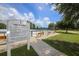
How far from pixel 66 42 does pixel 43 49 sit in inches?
10.8

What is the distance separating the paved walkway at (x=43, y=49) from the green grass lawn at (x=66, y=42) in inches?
2.0

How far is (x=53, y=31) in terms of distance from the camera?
2777 mm

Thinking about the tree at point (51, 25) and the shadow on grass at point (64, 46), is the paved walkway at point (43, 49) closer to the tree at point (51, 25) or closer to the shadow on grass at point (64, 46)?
the shadow on grass at point (64, 46)

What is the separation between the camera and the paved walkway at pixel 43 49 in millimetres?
2736

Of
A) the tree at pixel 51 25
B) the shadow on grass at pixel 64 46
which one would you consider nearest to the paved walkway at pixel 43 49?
the shadow on grass at pixel 64 46

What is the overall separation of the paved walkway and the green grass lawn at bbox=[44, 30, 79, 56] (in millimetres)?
50

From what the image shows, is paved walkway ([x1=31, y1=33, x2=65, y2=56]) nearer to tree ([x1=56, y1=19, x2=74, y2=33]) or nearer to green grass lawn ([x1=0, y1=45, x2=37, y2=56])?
green grass lawn ([x1=0, y1=45, x2=37, y2=56])

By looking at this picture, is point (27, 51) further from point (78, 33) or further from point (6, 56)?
point (78, 33)

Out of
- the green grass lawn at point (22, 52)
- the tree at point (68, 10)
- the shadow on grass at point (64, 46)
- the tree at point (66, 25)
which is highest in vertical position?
the tree at point (68, 10)

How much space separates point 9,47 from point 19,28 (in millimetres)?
245

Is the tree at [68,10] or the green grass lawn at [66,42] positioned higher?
the tree at [68,10]

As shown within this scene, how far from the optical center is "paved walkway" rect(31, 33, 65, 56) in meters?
2.74

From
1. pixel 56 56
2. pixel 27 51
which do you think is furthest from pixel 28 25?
pixel 56 56

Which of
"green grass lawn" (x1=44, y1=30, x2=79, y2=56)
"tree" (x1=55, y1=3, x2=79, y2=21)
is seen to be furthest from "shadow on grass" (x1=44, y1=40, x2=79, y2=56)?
"tree" (x1=55, y1=3, x2=79, y2=21)
